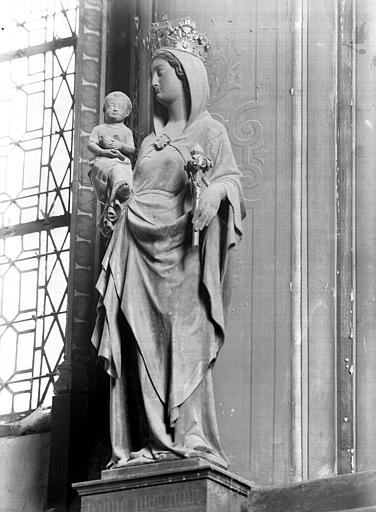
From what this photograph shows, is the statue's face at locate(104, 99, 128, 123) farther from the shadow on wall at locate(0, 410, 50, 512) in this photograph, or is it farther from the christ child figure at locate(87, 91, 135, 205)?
the shadow on wall at locate(0, 410, 50, 512)

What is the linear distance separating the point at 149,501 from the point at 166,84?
2.00 m

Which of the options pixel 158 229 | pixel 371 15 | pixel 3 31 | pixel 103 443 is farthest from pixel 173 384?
pixel 3 31

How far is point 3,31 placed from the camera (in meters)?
11.4

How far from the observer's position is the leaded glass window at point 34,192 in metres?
10.4

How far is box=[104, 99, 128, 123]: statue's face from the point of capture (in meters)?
8.70

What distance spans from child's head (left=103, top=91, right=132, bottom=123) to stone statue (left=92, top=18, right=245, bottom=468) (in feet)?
1.21

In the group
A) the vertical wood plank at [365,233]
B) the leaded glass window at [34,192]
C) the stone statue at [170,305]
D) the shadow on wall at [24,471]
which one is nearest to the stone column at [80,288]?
the shadow on wall at [24,471]

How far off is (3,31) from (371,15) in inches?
110

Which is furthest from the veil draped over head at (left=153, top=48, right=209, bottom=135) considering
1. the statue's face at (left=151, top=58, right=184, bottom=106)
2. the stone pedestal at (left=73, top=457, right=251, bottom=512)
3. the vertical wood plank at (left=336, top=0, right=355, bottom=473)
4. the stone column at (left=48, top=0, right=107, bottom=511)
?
the stone pedestal at (left=73, top=457, right=251, bottom=512)

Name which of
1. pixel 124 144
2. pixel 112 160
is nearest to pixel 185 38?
pixel 124 144

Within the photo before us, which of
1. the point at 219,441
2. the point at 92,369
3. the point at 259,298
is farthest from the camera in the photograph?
the point at 92,369

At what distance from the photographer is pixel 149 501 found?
788cm

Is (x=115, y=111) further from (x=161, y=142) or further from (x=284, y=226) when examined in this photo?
(x=284, y=226)

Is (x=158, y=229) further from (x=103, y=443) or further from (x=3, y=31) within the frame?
(x=3, y=31)
